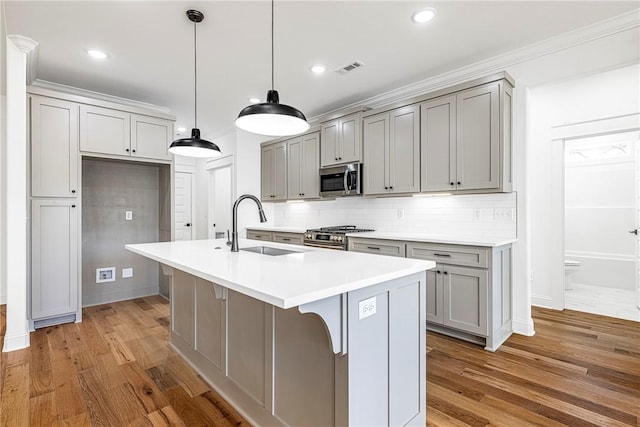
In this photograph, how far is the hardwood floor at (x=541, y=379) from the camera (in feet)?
6.07

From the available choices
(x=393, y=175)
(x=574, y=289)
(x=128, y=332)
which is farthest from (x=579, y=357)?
(x=128, y=332)

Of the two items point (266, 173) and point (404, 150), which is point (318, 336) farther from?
point (266, 173)

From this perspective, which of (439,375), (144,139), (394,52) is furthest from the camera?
(144,139)

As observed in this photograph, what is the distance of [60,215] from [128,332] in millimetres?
1407

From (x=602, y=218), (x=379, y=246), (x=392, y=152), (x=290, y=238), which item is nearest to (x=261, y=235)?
(x=290, y=238)

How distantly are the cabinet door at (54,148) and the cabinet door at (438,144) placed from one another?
366cm

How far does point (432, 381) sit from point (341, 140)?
289 centimetres

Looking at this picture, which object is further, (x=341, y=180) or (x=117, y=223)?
(x=117, y=223)

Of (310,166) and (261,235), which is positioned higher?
(310,166)

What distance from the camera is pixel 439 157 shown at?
10.6 feet

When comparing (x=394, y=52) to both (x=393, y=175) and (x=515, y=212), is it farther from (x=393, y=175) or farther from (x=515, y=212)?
(x=515, y=212)

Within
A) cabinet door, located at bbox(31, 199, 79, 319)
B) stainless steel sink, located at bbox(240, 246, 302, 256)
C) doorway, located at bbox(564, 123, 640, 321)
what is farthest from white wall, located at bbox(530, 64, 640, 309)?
cabinet door, located at bbox(31, 199, 79, 319)

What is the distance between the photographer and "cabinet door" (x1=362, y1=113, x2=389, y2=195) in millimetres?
3674

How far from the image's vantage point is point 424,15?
2.38 meters
